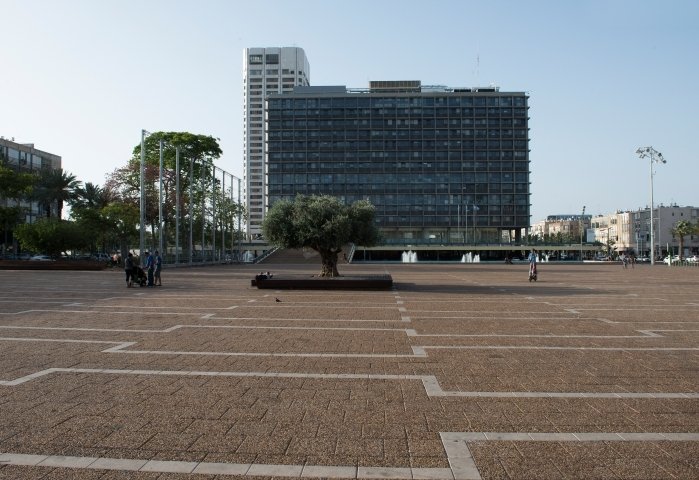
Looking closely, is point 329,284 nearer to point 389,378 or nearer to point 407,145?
point 389,378

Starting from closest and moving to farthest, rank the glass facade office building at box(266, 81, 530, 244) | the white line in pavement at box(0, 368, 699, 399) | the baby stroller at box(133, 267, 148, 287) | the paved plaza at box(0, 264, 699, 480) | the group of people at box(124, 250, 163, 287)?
1. the paved plaza at box(0, 264, 699, 480)
2. the white line in pavement at box(0, 368, 699, 399)
3. the group of people at box(124, 250, 163, 287)
4. the baby stroller at box(133, 267, 148, 287)
5. the glass facade office building at box(266, 81, 530, 244)

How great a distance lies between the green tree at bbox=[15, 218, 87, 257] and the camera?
42.8 meters

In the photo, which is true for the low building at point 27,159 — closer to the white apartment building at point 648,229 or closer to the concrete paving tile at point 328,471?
the concrete paving tile at point 328,471

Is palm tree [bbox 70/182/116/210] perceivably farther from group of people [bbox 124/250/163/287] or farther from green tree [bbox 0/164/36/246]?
group of people [bbox 124/250/163/287]

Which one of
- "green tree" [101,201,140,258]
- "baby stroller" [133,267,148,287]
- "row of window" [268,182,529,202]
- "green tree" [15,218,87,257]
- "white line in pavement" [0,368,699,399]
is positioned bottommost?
"white line in pavement" [0,368,699,399]

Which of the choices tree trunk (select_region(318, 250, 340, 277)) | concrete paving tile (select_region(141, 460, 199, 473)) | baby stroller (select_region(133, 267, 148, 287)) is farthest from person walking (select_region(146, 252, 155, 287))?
concrete paving tile (select_region(141, 460, 199, 473))

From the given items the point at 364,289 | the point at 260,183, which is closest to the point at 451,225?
the point at 260,183

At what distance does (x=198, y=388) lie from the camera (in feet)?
21.8

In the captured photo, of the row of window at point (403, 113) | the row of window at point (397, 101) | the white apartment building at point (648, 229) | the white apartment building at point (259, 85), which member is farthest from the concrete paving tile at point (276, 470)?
the white apartment building at point (259, 85)

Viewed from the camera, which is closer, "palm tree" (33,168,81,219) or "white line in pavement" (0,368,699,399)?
"white line in pavement" (0,368,699,399)

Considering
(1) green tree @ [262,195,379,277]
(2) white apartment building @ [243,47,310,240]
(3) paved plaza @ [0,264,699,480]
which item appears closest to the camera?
(3) paved plaza @ [0,264,699,480]

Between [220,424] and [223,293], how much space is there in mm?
16291

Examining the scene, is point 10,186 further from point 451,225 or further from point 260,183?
point 260,183

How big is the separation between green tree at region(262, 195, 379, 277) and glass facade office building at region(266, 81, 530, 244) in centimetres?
8703
